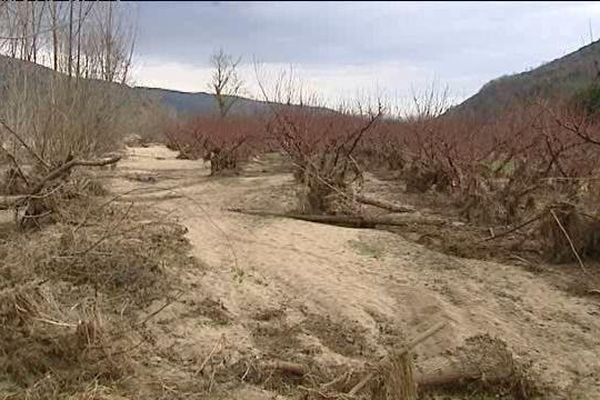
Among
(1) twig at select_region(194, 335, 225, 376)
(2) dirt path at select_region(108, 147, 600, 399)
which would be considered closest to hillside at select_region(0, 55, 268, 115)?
(2) dirt path at select_region(108, 147, 600, 399)

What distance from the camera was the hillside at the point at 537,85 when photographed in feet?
50.9

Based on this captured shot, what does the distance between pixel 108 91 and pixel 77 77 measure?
163 inches

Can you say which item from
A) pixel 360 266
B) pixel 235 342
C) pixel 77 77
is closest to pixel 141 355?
pixel 235 342

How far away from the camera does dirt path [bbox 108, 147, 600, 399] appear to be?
6.45m

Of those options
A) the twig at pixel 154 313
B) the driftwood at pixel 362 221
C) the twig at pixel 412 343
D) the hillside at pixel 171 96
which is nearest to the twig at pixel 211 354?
the twig at pixel 154 313

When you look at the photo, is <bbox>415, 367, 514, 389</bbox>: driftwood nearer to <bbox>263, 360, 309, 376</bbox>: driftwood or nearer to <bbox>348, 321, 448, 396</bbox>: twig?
<bbox>348, 321, 448, 396</bbox>: twig

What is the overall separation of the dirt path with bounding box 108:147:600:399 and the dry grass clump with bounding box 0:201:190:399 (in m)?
0.39

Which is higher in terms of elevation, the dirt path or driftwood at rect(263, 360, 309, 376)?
the dirt path

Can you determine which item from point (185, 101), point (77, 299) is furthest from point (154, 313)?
point (185, 101)

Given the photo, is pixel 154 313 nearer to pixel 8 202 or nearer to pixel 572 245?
pixel 8 202

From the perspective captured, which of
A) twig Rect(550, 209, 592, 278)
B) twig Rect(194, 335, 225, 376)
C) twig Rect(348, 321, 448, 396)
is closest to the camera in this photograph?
twig Rect(348, 321, 448, 396)

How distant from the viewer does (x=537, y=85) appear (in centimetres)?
1877

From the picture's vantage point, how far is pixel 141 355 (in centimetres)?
622

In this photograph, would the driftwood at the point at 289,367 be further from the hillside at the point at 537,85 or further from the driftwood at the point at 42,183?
the hillside at the point at 537,85
